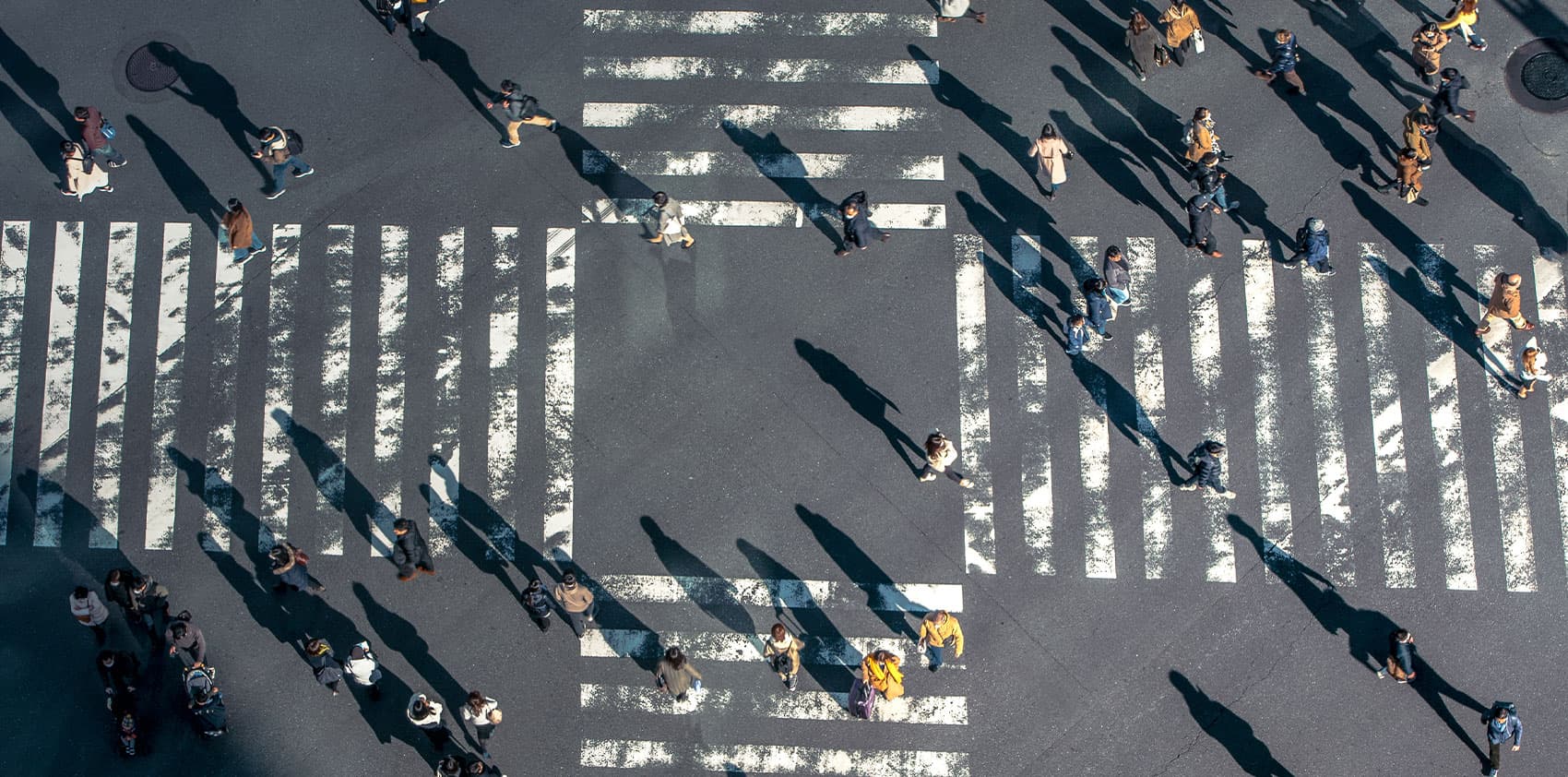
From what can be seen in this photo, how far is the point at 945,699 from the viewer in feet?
66.0

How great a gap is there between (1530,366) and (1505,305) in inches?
41.4

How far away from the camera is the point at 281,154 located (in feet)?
70.9

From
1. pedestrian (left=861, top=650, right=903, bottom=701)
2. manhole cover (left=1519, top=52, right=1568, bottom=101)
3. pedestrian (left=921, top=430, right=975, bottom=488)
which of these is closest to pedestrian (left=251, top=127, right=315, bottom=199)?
pedestrian (left=921, top=430, right=975, bottom=488)

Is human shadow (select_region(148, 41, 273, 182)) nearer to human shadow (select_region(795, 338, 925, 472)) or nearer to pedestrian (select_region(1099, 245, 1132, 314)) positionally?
human shadow (select_region(795, 338, 925, 472))

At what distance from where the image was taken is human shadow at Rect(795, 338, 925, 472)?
21.2 metres

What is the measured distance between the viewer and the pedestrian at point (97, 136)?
21.4 meters

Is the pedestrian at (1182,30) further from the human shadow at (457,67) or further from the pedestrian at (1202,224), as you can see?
the human shadow at (457,67)

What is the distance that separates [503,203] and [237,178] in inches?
187

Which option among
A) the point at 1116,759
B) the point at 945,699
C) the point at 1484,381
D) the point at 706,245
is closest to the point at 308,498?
the point at 706,245

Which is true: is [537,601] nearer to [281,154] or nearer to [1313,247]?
[281,154]

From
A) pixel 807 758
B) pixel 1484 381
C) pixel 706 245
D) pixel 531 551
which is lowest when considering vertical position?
pixel 807 758

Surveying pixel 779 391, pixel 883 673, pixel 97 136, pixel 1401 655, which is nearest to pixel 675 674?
pixel 883 673

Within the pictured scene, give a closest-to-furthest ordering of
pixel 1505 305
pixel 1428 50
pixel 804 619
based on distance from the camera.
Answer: pixel 804 619
pixel 1505 305
pixel 1428 50

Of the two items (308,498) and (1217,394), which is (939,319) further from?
(308,498)
